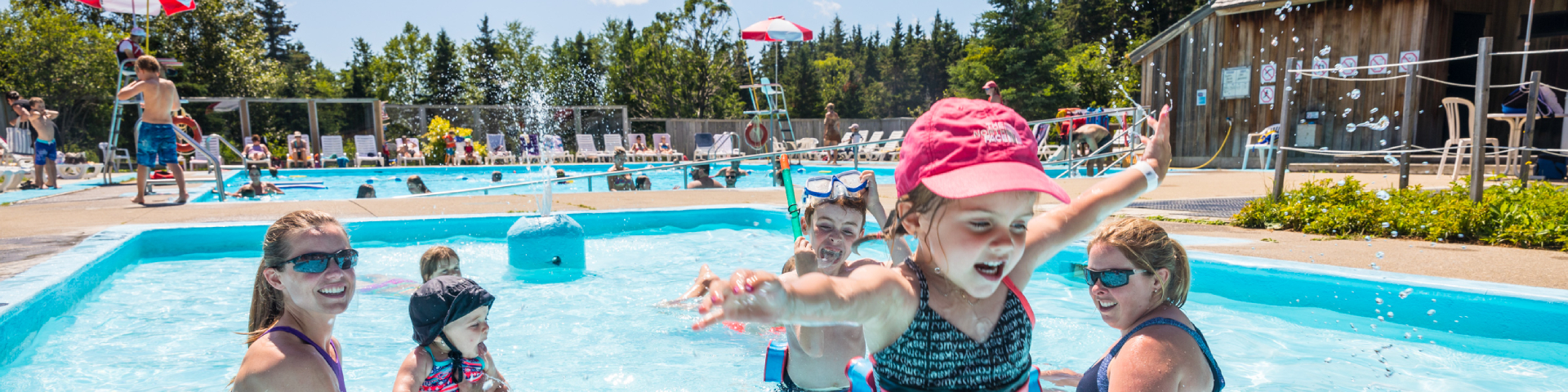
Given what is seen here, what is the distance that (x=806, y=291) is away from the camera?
103 centimetres

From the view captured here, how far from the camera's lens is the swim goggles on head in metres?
2.70

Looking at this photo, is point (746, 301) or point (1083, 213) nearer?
point (746, 301)

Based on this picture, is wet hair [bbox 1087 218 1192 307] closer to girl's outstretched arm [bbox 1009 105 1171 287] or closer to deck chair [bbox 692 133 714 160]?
girl's outstretched arm [bbox 1009 105 1171 287]

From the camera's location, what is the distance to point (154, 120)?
8.59 metres

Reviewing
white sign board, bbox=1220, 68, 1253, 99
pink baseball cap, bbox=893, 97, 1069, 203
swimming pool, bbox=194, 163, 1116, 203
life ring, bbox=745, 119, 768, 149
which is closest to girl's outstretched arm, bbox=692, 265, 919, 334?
pink baseball cap, bbox=893, 97, 1069, 203

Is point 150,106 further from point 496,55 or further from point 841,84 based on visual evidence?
point 841,84

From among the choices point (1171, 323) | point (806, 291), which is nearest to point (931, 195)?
point (806, 291)

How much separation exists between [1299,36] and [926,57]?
59.7 metres

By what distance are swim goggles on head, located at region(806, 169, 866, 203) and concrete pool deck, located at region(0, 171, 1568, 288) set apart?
3.44 m

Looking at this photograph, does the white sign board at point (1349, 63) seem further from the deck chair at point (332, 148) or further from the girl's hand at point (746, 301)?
the deck chair at point (332, 148)

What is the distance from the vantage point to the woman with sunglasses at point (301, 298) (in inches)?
76.7

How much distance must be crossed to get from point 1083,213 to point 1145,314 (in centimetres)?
38

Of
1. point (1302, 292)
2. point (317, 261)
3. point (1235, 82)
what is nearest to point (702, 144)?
point (1235, 82)

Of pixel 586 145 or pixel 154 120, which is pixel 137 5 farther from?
pixel 586 145
